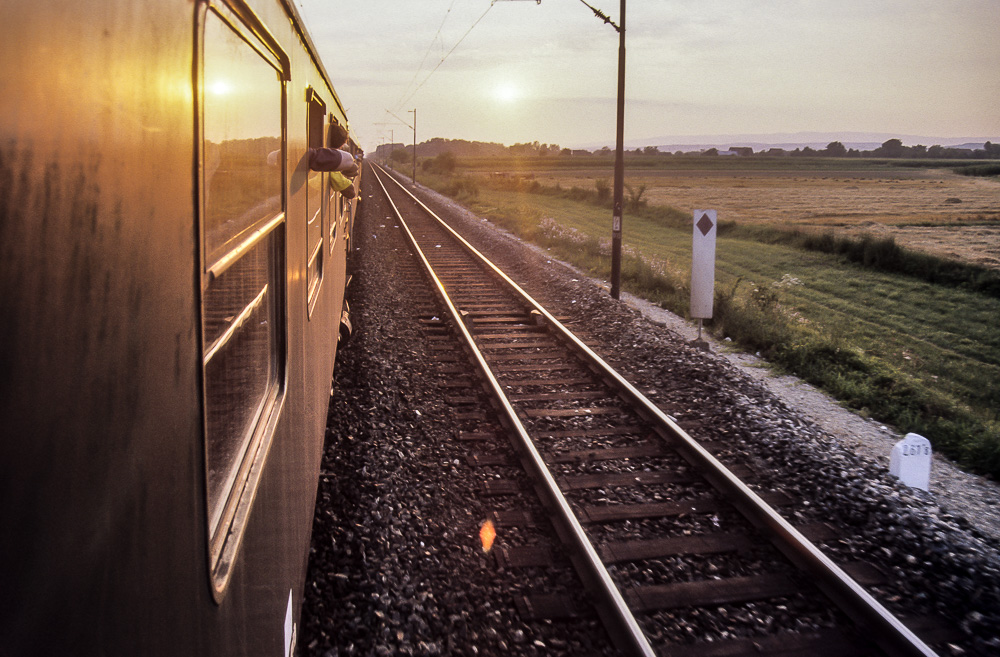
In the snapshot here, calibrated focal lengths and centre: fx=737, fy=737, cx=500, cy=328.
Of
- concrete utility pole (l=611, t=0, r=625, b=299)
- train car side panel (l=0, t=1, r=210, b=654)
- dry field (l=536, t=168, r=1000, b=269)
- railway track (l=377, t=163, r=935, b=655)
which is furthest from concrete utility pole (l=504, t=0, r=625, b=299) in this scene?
dry field (l=536, t=168, r=1000, b=269)

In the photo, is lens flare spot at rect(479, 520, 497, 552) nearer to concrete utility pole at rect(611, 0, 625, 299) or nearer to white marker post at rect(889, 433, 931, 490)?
white marker post at rect(889, 433, 931, 490)

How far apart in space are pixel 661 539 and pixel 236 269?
3.34 meters

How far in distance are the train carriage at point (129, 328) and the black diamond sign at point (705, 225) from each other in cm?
794

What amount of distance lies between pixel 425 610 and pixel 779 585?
6.30 feet

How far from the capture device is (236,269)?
1.99 m

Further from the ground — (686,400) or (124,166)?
(124,166)

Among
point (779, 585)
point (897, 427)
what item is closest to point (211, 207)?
point (779, 585)

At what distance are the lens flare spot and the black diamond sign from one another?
5940 millimetres

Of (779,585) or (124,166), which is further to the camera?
(779,585)

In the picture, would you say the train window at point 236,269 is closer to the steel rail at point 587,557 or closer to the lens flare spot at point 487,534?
the steel rail at point 587,557

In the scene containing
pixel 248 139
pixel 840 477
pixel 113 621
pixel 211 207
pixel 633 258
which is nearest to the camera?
pixel 113 621

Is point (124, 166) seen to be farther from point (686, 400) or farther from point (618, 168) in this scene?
point (618, 168)

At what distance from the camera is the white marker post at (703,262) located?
9.38m

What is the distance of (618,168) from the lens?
1338 cm
